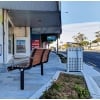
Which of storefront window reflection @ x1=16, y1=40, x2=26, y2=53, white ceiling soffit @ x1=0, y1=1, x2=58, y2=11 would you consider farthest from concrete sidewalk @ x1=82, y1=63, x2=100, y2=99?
storefront window reflection @ x1=16, y1=40, x2=26, y2=53

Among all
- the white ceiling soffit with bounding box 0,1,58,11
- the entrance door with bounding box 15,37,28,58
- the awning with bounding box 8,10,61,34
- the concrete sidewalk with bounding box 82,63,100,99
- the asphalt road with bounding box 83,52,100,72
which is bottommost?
the asphalt road with bounding box 83,52,100,72

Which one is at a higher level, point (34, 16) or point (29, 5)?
point (29, 5)

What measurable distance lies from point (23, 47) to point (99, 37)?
110 m

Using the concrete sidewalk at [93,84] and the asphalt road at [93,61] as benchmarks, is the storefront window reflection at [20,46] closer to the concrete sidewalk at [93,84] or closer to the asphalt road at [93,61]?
the asphalt road at [93,61]

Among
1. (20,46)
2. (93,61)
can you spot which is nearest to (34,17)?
(20,46)

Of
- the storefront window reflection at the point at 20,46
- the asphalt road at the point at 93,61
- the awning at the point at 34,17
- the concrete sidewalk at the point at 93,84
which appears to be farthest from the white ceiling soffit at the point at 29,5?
the storefront window reflection at the point at 20,46

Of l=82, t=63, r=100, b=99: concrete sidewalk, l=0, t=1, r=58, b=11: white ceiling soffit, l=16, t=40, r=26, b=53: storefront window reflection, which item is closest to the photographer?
l=82, t=63, r=100, b=99: concrete sidewalk

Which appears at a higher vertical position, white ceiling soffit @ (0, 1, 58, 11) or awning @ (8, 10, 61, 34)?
white ceiling soffit @ (0, 1, 58, 11)

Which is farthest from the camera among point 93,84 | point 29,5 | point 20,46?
point 20,46

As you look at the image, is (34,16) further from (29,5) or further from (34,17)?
(29,5)

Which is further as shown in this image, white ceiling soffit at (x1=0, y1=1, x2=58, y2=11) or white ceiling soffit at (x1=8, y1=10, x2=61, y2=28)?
white ceiling soffit at (x1=8, y1=10, x2=61, y2=28)

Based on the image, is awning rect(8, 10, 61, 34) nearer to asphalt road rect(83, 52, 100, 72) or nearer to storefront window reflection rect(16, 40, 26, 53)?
storefront window reflection rect(16, 40, 26, 53)

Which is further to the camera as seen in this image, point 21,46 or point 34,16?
point 21,46

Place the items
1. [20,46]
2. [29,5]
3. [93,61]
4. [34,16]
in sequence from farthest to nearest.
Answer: [93,61], [20,46], [34,16], [29,5]
